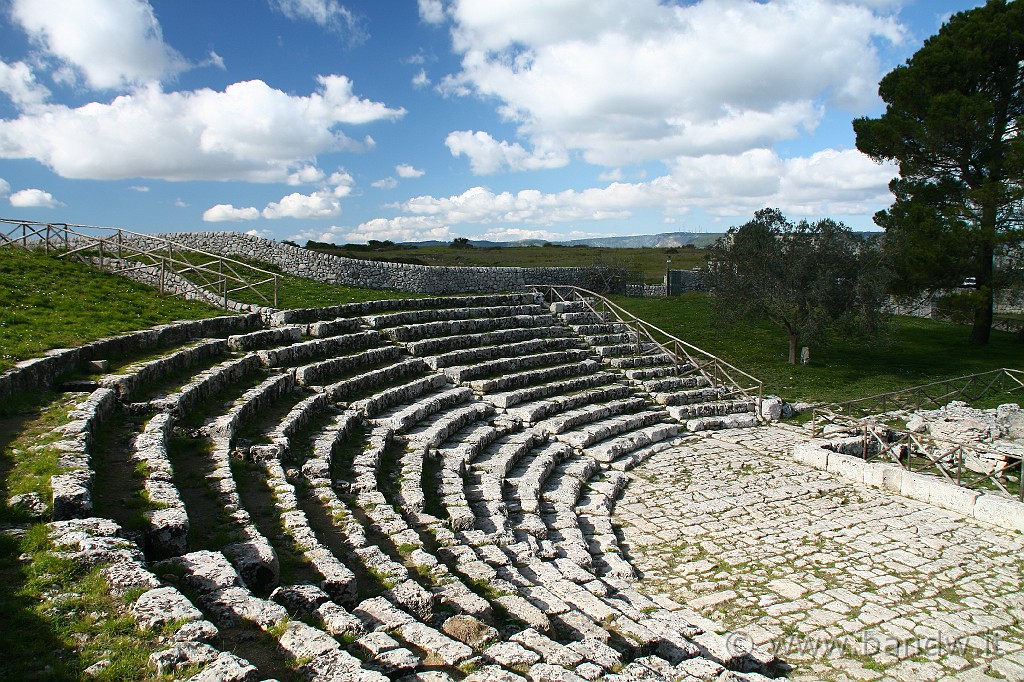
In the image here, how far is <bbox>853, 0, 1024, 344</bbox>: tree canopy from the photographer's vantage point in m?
25.1

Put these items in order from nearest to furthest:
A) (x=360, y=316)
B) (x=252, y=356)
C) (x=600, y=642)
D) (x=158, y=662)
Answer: (x=158, y=662) < (x=600, y=642) < (x=252, y=356) < (x=360, y=316)

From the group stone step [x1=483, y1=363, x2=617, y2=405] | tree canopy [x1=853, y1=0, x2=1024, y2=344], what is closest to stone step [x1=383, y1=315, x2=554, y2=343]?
stone step [x1=483, y1=363, x2=617, y2=405]

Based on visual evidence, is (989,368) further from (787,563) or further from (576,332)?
(787,563)

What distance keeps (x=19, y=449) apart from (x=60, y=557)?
284 cm

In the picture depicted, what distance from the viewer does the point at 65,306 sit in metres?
13.8

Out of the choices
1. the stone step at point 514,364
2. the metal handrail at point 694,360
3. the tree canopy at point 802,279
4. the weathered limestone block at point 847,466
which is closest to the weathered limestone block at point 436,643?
the weathered limestone block at point 847,466

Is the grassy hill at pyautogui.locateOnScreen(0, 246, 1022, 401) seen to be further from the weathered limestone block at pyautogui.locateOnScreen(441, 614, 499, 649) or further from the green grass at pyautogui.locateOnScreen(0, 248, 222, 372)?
the weathered limestone block at pyautogui.locateOnScreen(441, 614, 499, 649)

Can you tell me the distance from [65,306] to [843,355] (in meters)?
25.0

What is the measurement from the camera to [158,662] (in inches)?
156

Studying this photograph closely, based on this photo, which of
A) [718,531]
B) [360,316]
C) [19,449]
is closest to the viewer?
[19,449]

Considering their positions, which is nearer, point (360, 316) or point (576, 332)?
point (360, 316)

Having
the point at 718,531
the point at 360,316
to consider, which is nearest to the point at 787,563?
the point at 718,531

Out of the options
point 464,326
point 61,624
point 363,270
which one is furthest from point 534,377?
point 61,624

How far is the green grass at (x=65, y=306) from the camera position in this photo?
10953 mm
